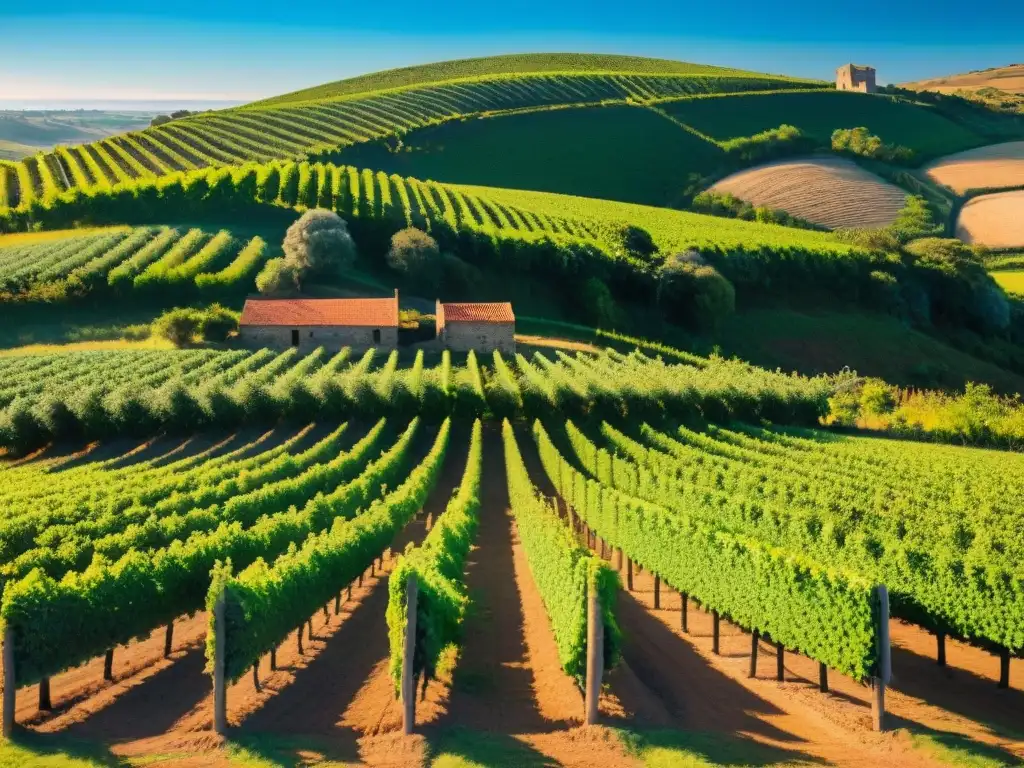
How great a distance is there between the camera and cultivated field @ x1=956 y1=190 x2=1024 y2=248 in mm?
99312

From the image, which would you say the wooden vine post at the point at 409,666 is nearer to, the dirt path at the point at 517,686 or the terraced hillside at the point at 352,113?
the dirt path at the point at 517,686

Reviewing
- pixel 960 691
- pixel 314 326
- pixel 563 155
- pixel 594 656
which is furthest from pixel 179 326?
pixel 563 155

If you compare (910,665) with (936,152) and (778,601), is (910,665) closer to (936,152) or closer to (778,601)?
(778,601)

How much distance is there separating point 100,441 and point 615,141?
94.6m

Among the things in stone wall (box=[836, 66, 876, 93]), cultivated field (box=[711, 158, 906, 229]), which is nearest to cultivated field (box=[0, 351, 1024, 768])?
A: cultivated field (box=[711, 158, 906, 229])

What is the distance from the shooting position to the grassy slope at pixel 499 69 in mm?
139750

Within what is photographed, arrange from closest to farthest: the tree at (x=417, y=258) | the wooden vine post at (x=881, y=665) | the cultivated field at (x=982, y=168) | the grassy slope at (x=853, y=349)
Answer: the wooden vine post at (x=881, y=665) → the grassy slope at (x=853, y=349) → the tree at (x=417, y=258) → the cultivated field at (x=982, y=168)

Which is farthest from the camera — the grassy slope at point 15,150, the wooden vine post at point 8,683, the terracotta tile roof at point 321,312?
the grassy slope at point 15,150

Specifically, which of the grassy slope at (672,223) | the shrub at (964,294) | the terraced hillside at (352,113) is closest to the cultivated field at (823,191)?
the grassy slope at (672,223)

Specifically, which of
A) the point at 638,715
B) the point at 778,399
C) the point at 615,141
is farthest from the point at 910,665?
the point at 615,141

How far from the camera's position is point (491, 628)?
20.4 metres

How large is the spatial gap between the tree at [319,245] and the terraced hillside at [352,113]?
26.8 meters

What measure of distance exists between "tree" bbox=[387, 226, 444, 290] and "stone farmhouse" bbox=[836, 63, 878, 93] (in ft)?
380

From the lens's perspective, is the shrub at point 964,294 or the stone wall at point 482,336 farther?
the shrub at point 964,294
